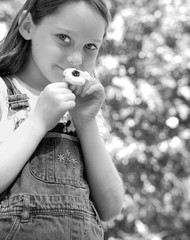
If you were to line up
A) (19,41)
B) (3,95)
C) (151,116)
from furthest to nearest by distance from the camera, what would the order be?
(151,116) < (19,41) < (3,95)

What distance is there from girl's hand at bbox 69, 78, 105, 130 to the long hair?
162 mm

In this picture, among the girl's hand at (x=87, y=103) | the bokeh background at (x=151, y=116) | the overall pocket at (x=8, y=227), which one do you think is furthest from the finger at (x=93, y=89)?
the bokeh background at (x=151, y=116)

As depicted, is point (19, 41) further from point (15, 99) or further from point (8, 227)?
point (8, 227)

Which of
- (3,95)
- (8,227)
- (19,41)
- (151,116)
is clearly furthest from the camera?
(151,116)

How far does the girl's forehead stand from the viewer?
3.93 ft

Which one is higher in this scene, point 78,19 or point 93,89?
point 78,19

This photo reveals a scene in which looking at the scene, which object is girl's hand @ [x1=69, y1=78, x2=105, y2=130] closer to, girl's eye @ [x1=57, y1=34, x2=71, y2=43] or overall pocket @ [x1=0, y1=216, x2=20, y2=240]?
girl's eye @ [x1=57, y1=34, x2=71, y2=43]

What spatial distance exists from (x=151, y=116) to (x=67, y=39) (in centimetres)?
330

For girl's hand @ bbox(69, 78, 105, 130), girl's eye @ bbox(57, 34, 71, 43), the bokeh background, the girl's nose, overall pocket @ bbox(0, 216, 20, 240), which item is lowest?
the bokeh background

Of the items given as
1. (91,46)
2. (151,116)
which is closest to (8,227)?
(91,46)

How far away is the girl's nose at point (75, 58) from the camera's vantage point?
1205mm

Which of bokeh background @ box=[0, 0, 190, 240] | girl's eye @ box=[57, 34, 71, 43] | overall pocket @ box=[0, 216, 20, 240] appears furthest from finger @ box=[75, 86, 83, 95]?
bokeh background @ box=[0, 0, 190, 240]

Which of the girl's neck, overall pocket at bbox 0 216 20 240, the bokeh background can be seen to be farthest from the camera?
the bokeh background

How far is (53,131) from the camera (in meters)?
1.20
